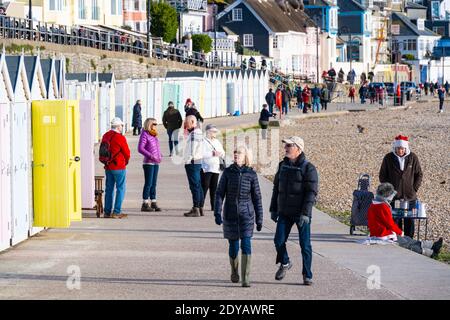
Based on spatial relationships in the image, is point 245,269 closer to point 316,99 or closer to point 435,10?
point 316,99

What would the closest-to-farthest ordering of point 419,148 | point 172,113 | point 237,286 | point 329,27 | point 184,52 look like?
point 237,286, point 172,113, point 419,148, point 184,52, point 329,27

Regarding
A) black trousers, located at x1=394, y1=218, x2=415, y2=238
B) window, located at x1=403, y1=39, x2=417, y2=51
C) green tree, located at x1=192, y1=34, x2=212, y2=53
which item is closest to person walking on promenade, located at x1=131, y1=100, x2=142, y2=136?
black trousers, located at x1=394, y1=218, x2=415, y2=238

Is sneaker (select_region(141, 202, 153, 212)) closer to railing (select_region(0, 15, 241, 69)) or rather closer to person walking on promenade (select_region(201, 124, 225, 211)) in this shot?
person walking on promenade (select_region(201, 124, 225, 211))

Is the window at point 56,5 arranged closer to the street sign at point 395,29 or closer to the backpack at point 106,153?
the backpack at point 106,153

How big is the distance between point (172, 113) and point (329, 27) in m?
111

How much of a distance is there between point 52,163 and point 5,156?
1504 mm

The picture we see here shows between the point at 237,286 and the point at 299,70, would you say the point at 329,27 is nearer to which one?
the point at 299,70

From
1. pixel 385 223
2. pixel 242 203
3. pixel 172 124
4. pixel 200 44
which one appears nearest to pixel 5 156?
pixel 242 203

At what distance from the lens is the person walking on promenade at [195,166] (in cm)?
2008

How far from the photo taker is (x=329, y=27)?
14225 cm

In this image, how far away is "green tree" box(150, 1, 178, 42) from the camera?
94750 millimetres

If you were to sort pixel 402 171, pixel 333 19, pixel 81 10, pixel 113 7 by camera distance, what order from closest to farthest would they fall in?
pixel 402 171
pixel 81 10
pixel 113 7
pixel 333 19

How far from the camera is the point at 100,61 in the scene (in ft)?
208
